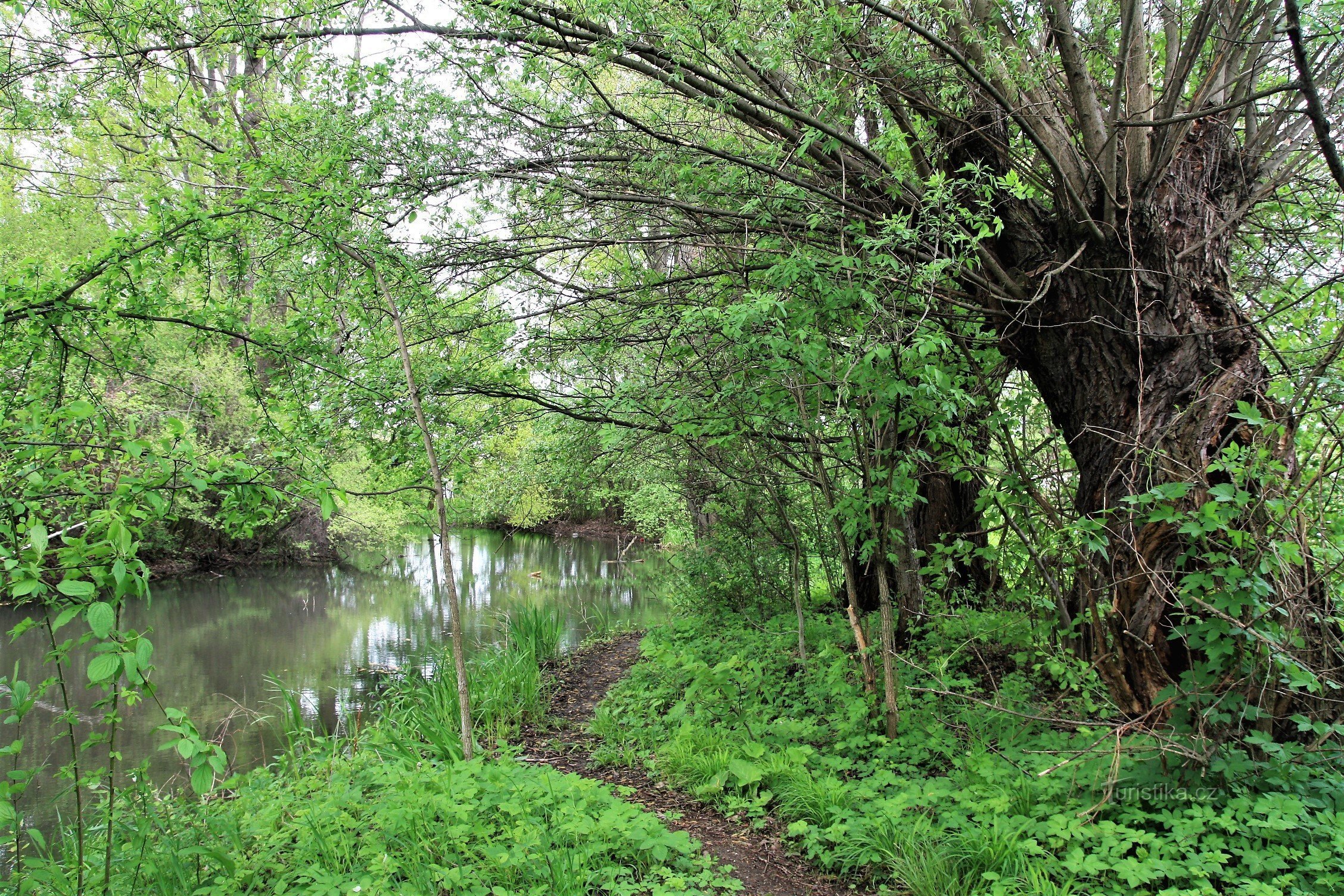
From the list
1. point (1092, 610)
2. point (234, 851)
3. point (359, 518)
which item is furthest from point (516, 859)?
point (359, 518)

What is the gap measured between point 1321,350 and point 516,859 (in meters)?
3.93

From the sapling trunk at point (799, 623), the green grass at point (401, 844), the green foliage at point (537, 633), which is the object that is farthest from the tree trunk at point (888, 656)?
the green foliage at point (537, 633)

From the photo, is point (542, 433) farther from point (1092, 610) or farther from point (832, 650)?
point (1092, 610)

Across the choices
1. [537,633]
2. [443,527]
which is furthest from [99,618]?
[537,633]

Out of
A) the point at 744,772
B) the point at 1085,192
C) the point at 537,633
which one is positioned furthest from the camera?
the point at 537,633

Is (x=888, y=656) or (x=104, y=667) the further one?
(x=888, y=656)

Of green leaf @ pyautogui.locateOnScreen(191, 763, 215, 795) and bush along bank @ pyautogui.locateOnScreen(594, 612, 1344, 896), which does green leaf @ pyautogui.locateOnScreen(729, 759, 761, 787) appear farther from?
→ green leaf @ pyautogui.locateOnScreen(191, 763, 215, 795)

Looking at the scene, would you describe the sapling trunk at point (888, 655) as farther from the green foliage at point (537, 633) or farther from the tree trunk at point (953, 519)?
the green foliage at point (537, 633)

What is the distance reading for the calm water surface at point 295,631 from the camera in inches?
276

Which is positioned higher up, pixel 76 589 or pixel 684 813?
pixel 76 589

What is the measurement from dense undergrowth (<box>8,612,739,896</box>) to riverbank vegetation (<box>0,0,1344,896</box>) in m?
0.07

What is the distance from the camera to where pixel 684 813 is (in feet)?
12.6

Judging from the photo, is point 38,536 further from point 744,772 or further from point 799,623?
point 799,623

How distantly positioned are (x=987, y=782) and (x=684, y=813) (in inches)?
61.4
